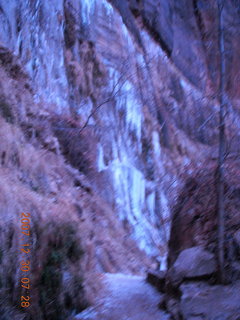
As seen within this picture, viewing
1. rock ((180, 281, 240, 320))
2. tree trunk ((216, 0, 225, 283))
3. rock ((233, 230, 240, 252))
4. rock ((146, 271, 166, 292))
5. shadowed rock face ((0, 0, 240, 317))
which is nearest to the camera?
rock ((180, 281, 240, 320))

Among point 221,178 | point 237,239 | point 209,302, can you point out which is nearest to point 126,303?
point 209,302

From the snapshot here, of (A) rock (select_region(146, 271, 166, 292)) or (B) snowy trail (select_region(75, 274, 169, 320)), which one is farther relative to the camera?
(A) rock (select_region(146, 271, 166, 292))

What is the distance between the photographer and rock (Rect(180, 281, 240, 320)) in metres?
5.83

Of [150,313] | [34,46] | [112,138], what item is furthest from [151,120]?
[150,313]

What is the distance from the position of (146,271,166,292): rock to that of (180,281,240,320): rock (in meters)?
1.63

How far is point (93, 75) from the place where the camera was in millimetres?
17562

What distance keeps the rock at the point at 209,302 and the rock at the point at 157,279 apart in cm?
163

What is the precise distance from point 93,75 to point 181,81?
10.7 metres

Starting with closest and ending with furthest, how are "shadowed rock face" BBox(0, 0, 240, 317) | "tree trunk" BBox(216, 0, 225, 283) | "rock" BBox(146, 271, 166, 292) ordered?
"tree trunk" BBox(216, 0, 225, 283)
"rock" BBox(146, 271, 166, 292)
"shadowed rock face" BBox(0, 0, 240, 317)

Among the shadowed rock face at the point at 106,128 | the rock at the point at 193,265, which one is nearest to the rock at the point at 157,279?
the shadowed rock face at the point at 106,128
